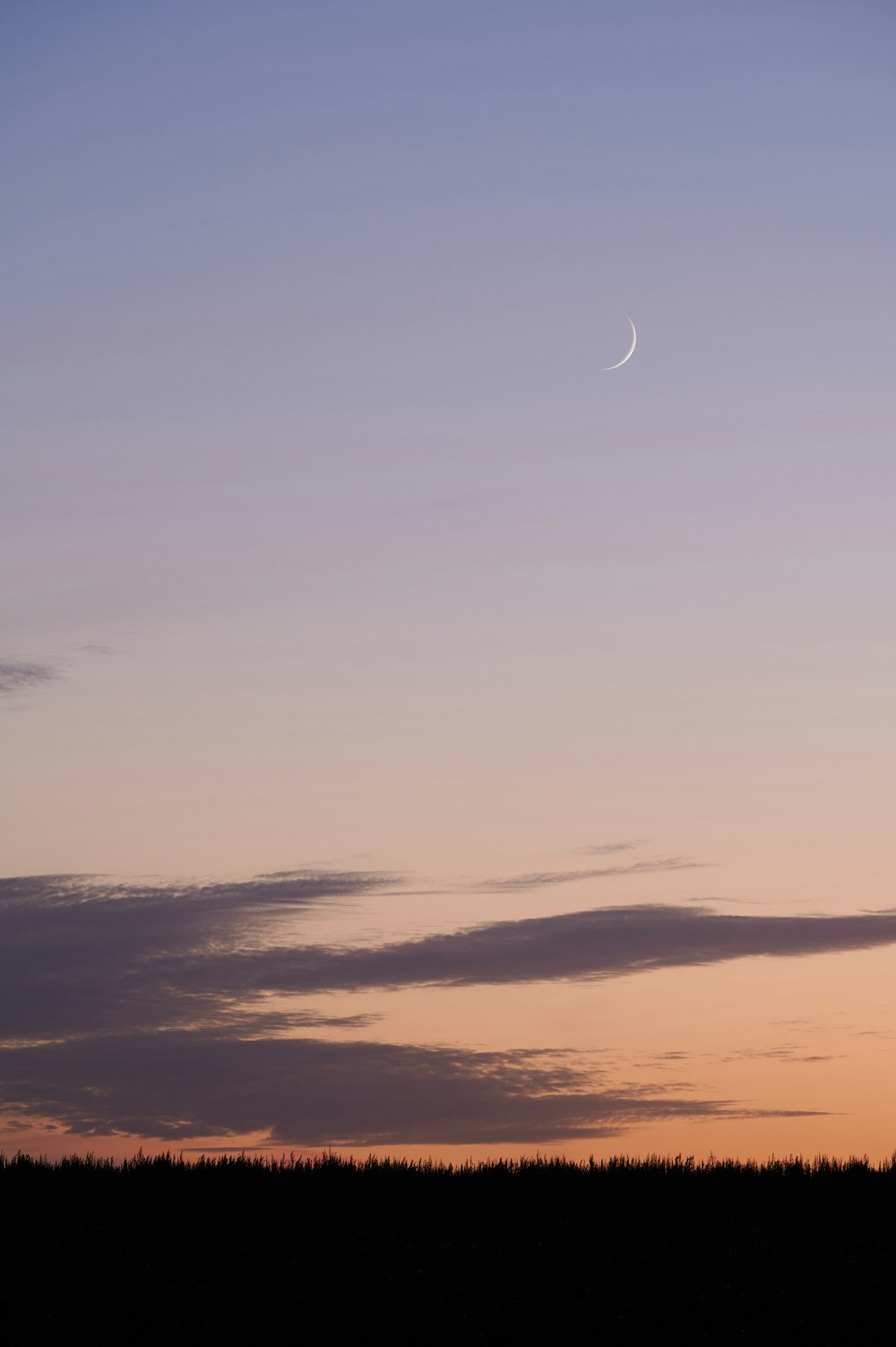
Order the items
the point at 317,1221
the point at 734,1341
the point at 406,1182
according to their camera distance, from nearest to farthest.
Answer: the point at 734,1341
the point at 317,1221
the point at 406,1182

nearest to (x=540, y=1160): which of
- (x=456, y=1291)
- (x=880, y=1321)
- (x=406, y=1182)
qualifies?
(x=406, y=1182)

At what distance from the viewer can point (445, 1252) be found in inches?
1166

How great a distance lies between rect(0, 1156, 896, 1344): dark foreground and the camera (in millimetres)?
25938

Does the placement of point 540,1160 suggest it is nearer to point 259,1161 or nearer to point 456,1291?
point 259,1161

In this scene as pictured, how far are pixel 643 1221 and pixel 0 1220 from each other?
14.2m

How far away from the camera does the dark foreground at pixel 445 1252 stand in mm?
25938

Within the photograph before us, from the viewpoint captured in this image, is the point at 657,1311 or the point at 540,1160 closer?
the point at 657,1311

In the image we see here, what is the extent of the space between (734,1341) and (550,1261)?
4.58m

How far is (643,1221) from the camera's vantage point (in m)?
32.1

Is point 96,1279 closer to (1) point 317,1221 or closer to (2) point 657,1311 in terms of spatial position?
(1) point 317,1221

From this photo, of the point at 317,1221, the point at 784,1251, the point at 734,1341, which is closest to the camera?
the point at 734,1341

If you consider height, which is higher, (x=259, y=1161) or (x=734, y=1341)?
(x=259, y=1161)

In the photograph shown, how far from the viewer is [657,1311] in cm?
2638

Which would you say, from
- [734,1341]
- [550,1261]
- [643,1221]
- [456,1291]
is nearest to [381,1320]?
[456,1291]
